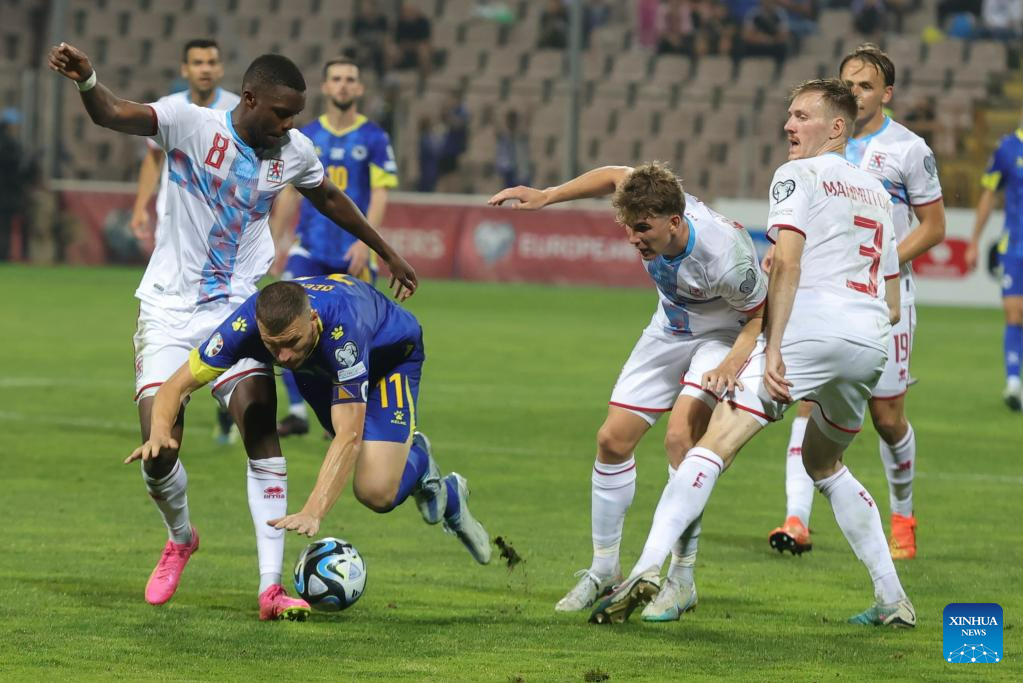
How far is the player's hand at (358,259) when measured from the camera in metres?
11.1

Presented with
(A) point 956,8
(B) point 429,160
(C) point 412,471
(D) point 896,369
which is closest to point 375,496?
(C) point 412,471

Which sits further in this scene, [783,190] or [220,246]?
[220,246]

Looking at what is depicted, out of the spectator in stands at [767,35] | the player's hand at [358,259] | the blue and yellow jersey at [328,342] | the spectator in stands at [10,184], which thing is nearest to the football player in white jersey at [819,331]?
the blue and yellow jersey at [328,342]

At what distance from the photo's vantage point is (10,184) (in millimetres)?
26234

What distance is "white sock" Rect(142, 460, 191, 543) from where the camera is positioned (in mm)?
6773

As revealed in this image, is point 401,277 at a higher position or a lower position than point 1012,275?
higher

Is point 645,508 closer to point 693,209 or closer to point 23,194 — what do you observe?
point 693,209

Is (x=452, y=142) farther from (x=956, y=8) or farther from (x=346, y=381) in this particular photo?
(x=346, y=381)

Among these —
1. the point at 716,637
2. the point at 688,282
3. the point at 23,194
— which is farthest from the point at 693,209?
the point at 23,194

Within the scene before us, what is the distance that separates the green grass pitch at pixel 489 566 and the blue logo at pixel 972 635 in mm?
63

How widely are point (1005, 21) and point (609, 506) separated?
22.8 meters

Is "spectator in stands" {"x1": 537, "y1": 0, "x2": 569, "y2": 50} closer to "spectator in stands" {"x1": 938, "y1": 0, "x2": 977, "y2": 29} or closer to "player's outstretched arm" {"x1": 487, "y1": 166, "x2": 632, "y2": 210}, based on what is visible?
"spectator in stands" {"x1": 938, "y1": 0, "x2": 977, "y2": 29}

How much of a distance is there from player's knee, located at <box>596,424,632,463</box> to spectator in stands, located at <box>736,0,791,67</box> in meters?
22.1

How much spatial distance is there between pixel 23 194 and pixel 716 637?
72.2 feet
